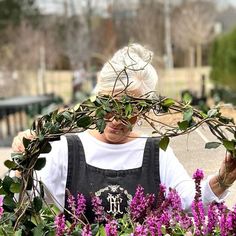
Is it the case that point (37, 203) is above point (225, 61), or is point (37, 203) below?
above

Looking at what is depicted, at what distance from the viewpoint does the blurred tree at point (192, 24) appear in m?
31.7

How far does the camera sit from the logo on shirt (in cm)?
181

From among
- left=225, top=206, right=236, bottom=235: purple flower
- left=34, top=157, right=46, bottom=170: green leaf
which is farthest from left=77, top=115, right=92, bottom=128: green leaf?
left=225, top=206, right=236, bottom=235: purple flower

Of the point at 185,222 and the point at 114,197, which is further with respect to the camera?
the point at 114,197

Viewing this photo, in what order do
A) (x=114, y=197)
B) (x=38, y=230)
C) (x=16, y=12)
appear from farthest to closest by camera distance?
1. (x=16, y=12)
2. (x=114, y=197)
3. (x=38, y=230)

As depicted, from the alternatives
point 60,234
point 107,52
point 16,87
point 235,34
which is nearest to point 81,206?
point 60,234

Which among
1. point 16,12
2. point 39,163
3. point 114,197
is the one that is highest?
point 39,163

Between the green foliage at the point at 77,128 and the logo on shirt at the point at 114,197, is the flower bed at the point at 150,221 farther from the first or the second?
the logo on shirt at the point at 114,197

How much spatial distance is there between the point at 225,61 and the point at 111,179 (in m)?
18.0

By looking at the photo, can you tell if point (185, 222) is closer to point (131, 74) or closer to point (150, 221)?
point (150, 221)

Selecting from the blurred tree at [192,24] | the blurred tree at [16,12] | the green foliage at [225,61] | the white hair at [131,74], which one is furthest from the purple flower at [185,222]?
the blurred tree at [16,12]

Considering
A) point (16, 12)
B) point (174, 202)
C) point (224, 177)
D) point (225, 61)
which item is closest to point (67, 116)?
point (174, 202)

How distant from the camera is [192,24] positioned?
31297mm

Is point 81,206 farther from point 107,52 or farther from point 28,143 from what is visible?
point 107,52
